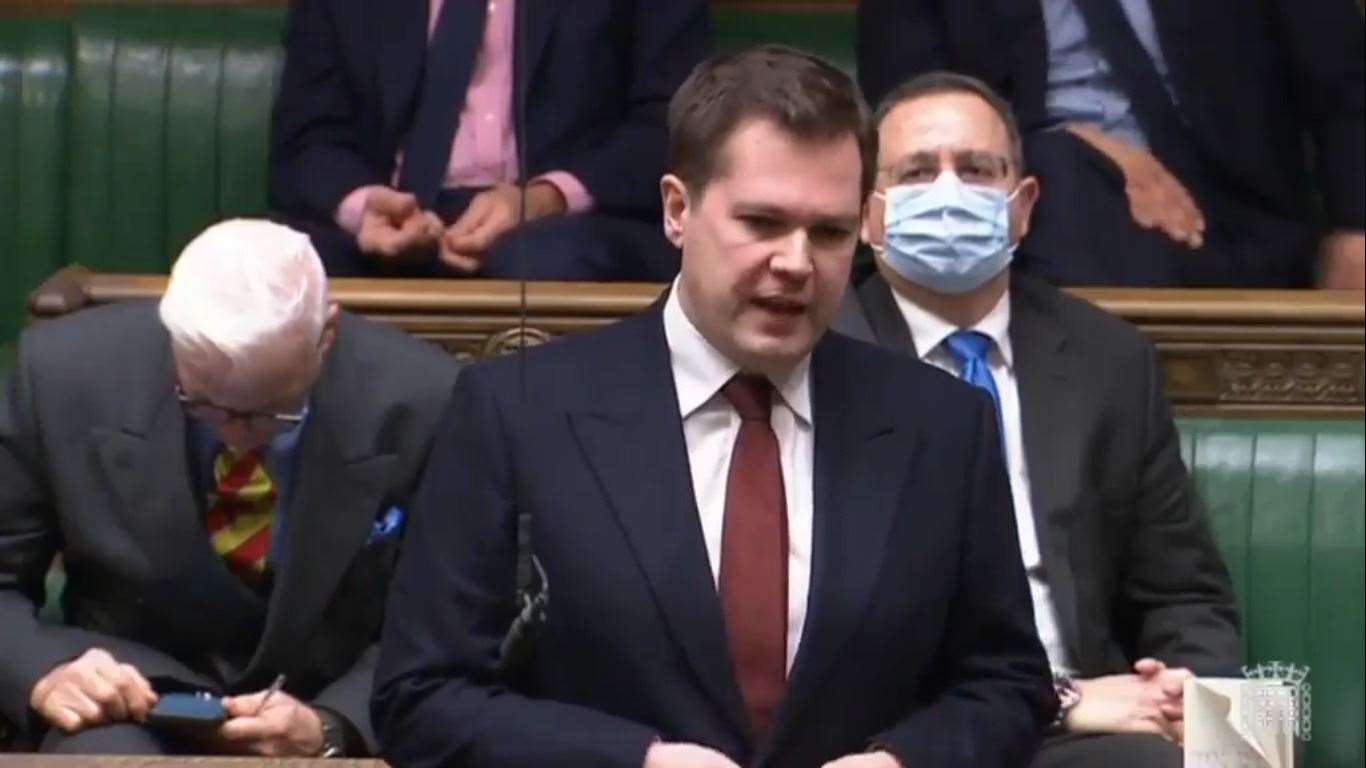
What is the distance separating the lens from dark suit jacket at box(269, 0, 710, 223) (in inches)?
144

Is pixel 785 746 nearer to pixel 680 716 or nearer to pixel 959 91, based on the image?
pixel 680 716

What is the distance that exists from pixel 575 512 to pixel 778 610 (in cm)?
18

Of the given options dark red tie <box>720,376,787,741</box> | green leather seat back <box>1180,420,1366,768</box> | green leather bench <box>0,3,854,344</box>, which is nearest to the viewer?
dark red tie <box>720,376,787,741</box>

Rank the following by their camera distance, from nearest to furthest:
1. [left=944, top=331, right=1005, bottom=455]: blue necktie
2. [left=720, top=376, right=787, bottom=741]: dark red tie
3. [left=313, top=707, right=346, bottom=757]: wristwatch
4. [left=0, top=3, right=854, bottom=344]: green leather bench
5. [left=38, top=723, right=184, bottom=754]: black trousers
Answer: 1. [left=720, top=376, right=787, bottom=741]: dark red tie
2. [left=38, top=723, right=184, bottom=754]: black trousers
3. [left=313, top=707, right=346, bottom=757]: wristwatch
4. [left=944, top=331, right=1005, bottom=455]: blue necktie
5. [left=0, top=3, right=854, bottom=344]: green leather bench

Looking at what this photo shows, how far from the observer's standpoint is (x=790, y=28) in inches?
165

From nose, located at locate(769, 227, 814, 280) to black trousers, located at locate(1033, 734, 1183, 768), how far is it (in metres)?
0.72

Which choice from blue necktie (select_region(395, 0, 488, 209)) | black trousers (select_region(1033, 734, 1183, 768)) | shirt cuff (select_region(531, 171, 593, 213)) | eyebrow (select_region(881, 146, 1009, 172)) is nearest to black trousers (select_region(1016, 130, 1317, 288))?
eyebrow (select_region(881, 146, 1009, 172))

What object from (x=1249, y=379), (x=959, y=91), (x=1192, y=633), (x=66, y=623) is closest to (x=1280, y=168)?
(x=1249, y=379)

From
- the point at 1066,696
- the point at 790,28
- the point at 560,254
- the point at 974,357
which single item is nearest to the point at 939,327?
the point at 974,357

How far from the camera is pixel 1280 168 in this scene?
374 centimetres

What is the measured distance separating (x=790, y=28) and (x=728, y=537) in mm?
2078

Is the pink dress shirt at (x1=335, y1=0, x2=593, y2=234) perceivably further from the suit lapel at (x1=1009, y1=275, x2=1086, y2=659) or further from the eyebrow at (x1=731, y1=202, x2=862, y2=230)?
the eyebrow at (x1=731, y1=202, x2=862, y2=230)

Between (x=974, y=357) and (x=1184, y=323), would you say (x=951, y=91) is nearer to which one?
(x=974, y=357)

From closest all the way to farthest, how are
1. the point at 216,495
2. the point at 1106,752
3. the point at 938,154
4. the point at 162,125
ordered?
the point at 1106,752, the point at 216,495, the point at 938,154, the point at 162,125
